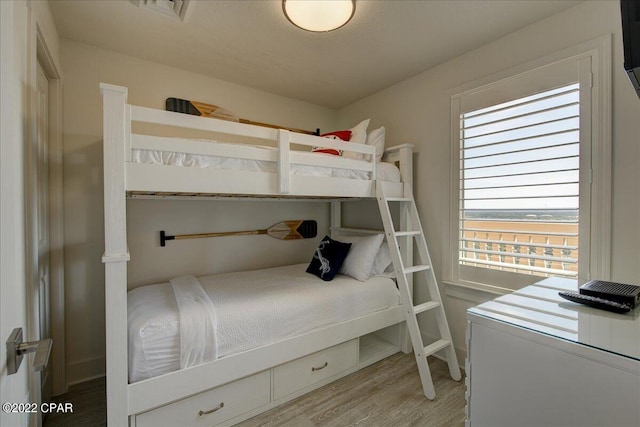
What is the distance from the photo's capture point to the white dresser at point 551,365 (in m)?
0.80

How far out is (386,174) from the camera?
2461 mm

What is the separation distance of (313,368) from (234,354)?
63cm

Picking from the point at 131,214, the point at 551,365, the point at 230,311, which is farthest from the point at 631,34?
the point at 131,214

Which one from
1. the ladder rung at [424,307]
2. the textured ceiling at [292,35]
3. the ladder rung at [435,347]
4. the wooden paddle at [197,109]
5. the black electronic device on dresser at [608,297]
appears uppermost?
the textured ceiling at [292,35]

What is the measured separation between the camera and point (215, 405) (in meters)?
1.67

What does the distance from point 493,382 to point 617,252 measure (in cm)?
127

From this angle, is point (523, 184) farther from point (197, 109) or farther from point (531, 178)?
point (197, 109)

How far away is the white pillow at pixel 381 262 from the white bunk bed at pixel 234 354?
1.14 feet

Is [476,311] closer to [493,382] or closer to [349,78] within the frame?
[493,382]

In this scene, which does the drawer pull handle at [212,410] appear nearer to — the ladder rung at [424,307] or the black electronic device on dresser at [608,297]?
the ladder rung at [424,307]

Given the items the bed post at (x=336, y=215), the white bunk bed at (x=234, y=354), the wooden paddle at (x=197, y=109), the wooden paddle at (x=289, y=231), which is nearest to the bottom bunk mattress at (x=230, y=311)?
the white bunk bed at (x=234, y=354)

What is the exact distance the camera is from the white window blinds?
1789 mm

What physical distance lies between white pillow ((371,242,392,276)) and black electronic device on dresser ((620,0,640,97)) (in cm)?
199

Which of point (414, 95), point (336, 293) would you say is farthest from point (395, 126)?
point (336, 293)
